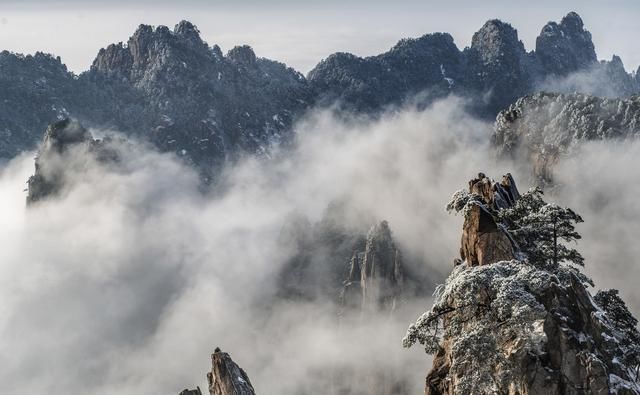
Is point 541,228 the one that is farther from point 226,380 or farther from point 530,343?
point 226,380

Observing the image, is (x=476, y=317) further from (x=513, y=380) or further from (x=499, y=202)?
(x=499, y=202)

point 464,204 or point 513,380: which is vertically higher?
point 464,204

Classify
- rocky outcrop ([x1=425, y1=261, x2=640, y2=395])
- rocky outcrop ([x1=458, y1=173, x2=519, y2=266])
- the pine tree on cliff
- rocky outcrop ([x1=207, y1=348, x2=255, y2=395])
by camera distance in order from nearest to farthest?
rocky outcrop ([x1=425, y1=261, x2=640, y2=395])
rocky outcrop ([x1=458, y1=173, x2=519, y2=266])
the pine tree on cliff
rocky outcrop ([x1=207, y1=348, x2=255, y2=395])

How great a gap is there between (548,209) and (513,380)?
16.2 meters

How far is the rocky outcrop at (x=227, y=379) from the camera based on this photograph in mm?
91938

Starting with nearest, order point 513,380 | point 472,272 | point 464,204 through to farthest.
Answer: point 513,380
point 472,272
point 464,204

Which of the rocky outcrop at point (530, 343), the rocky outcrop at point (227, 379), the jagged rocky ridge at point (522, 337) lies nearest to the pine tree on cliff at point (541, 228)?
the jagged rocky ridge at point (522, 337)

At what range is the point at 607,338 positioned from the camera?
1850 inches

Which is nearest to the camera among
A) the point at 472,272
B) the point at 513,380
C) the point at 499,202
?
the point at 513,380

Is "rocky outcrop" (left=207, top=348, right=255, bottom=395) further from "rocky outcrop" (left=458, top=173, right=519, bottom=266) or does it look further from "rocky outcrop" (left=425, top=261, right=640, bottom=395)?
"rocky outcrop" (left=425, top=261, right=640, bottom=395)

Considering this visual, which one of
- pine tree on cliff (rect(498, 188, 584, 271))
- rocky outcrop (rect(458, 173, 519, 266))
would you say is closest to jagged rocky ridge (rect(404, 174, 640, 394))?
rocky outcrop (rect(458, 173, 519, 266))

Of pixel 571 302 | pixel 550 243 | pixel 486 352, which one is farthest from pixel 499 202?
→ pixel 486 352

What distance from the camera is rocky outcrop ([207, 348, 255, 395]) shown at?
302 ft

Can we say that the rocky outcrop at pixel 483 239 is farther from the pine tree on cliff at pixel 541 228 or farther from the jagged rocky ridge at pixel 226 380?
the jagged rocky ridge at pixel 226 380
